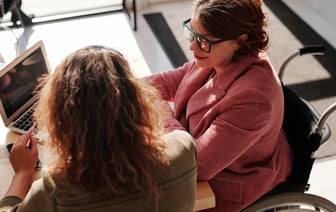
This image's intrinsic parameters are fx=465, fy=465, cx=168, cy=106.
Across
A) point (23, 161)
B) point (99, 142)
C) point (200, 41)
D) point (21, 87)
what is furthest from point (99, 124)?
point (21, 87)

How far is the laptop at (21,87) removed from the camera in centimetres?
151

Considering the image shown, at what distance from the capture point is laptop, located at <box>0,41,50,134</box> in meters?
1.51

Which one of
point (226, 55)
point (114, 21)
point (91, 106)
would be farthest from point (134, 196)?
point (114, 21)

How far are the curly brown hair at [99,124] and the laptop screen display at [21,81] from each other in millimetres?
522

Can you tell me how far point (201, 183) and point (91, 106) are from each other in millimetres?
522

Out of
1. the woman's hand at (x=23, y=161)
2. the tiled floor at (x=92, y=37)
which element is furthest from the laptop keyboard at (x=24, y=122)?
the tiled floor at (x=92, y=37)

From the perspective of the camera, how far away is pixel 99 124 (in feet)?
3.23

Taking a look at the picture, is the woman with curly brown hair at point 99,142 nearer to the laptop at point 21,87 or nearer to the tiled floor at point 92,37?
the laptop at point 21,87

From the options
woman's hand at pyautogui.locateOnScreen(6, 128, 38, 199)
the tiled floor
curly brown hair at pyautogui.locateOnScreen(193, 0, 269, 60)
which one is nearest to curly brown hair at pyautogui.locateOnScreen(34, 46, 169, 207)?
woman's hand at pyautogui.locateOnScreen(6, 128, 38, 199)

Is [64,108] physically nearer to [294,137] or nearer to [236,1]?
[236,1]

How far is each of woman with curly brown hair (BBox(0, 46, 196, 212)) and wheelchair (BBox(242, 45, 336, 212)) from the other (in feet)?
1.81

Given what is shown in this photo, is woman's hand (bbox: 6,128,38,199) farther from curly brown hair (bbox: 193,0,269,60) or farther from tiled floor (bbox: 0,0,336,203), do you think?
tiled floor (bbox: 0,0,336,203)

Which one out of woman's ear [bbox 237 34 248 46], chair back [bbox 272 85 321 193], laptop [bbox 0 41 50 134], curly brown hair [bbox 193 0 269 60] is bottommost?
chair back [bbox 272 85 321 193]

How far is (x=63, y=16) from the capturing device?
11.6ft
